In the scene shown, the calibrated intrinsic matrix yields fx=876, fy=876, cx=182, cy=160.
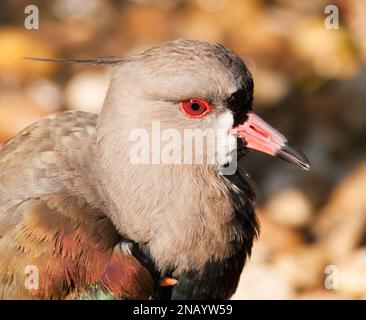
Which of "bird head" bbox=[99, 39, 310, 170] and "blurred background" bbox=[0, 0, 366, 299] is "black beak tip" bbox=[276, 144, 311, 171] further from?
"blurred background" bbox=[0, 0, 366, 299]

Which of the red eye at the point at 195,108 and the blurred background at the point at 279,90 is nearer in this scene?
the red eye at the point at 195,108

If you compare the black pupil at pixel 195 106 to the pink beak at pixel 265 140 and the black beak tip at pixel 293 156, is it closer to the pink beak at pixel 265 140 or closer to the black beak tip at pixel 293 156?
the pink beak at pixel 265 140

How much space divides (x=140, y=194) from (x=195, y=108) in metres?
0.44

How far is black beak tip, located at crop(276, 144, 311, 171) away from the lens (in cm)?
390

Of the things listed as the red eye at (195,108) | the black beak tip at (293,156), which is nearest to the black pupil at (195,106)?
the red eye at (195,108)

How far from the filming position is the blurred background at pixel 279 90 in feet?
17.1

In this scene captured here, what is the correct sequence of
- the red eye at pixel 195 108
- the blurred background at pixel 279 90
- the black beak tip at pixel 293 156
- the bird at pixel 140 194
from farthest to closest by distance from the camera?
the blurred background at pixel 279 90 → the black beak tip at pixel 293 156 → the red eye at pixel 195 108 → the bird at pixel 140 194
